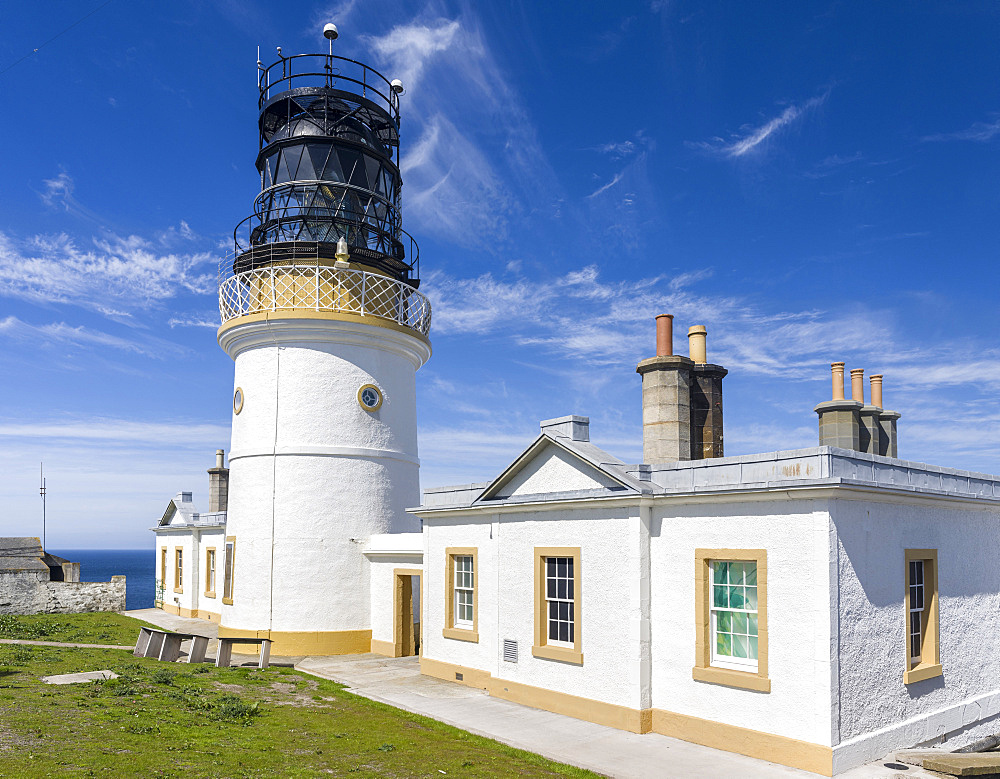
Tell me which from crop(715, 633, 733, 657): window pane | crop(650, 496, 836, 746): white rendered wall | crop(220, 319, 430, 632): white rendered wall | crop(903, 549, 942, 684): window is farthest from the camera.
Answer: crop(220, 319, 430, 632): white rendered wall

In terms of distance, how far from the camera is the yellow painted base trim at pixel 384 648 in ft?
64.3

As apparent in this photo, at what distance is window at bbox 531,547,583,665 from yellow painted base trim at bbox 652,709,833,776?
73.3 inches

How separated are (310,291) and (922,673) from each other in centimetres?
1611

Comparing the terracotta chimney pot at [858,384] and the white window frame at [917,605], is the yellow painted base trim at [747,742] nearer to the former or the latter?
the white window frame at [917,605]

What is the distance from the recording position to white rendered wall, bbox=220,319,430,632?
19859 millimetres

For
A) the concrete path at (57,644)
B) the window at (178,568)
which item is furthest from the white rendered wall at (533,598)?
the window at (178,568)

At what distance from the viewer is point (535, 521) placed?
1428cm

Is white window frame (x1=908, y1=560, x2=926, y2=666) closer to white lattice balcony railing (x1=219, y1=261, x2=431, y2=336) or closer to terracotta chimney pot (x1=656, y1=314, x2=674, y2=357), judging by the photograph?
terracotta chimney pot (x1=656, y1=314, x2=674, y2=357)

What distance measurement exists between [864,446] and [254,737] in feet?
41.0

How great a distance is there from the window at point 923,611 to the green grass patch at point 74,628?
64.7ft

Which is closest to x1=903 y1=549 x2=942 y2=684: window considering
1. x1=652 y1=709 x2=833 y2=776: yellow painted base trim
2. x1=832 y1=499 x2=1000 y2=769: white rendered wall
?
x1=832 y1=499 x2=1000 y2=769: white rendered wall

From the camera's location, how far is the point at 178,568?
1243 inches

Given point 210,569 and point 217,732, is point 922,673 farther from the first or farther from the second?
point 210,569

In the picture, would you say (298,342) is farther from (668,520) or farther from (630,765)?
(630,765)
